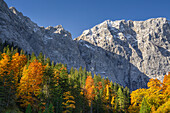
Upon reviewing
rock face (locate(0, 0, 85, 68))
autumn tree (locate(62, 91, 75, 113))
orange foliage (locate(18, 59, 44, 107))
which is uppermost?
rock face (locate(0, 0, 85, 68))

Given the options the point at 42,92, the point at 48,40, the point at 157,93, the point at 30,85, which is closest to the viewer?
the point at 157,93

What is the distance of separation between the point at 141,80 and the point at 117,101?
137 metres

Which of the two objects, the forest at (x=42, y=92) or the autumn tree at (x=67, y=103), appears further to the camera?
the autumn tree at (x=67, y=103)

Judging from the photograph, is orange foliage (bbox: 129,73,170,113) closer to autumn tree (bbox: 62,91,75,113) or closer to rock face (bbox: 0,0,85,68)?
autumn tree (bbox: 62,91,75,113)

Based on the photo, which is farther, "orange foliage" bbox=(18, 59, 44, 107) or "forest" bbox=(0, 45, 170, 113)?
"orange foliage" bbox=(18, 59, 44, 107)

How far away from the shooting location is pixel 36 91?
30344mm

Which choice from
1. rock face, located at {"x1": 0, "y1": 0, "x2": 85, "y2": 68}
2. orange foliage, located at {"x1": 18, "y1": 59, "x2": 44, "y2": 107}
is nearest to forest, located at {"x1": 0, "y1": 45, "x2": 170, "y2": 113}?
orange foliage, located at {"x1": 18, "y1": 59, "x2": 44, "y2": 107}

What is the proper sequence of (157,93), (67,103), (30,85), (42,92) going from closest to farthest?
1. (157,93)
2. (30,85)
3. (42,92)
4. (67,103)

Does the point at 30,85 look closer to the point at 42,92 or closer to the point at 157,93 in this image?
the point at 42,92

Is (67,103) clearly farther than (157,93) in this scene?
Yes

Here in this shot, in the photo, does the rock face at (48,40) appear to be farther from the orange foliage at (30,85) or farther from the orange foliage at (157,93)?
the orange foliage at (157,93)

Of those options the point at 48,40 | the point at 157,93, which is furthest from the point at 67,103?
the point at 48,40

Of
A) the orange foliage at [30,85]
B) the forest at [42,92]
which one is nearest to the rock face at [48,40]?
the forest at [42,92]

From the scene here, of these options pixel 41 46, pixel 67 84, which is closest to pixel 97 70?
pixel 41 46
